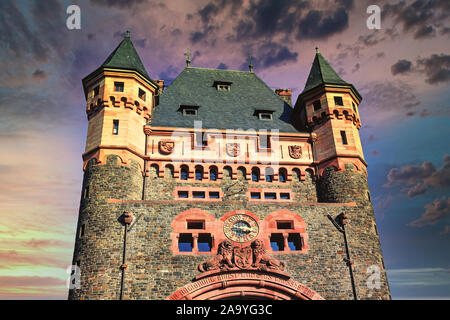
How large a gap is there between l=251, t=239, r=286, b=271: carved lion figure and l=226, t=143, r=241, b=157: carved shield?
8.02m

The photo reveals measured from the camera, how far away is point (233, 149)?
28.3 meters

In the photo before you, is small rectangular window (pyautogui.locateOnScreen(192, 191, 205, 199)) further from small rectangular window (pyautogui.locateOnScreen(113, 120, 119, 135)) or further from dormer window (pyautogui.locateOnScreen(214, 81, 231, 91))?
dormer window (pyautogui.locateOnScreen(214, 81, 231, 91))

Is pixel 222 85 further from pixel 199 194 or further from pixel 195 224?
pixel 195 224

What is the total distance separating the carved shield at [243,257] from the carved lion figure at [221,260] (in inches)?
12.5

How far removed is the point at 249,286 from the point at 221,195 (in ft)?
23.9

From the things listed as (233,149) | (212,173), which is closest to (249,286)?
(212,173)

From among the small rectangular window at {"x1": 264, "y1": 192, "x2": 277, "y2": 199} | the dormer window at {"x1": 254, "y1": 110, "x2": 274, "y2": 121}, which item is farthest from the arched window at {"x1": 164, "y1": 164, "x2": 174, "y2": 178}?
the dormer window at {"x1": 254, "y1": 110, "x2": 274, "y2": 121}

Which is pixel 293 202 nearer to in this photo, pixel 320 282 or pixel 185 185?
pixel 320 282

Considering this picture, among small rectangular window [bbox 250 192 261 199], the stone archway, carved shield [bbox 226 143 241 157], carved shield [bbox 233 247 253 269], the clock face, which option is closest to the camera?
the stone archway

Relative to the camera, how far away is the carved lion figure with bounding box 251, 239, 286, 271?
2208 cm

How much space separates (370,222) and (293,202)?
18.2 ft

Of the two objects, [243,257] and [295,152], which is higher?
[295,152]

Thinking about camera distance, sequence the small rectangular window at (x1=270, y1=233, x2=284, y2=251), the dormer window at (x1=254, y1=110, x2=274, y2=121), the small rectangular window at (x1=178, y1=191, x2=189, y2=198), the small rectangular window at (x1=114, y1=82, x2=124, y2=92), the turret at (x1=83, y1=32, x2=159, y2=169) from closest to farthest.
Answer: the small rectangular window at (x1=270, y1=233, x2=284, y2=251) < the turret at (x1=83, y1=32, x2=159, y2=169) < the small rectangular window at (x1=178, y1=191, x2=189, y2=198) < the small rectangular window at (x1=114, y1=82, x2=124, y2=92) < the dormer window at (x1=254, y1=110, x2=274, y2=121)
